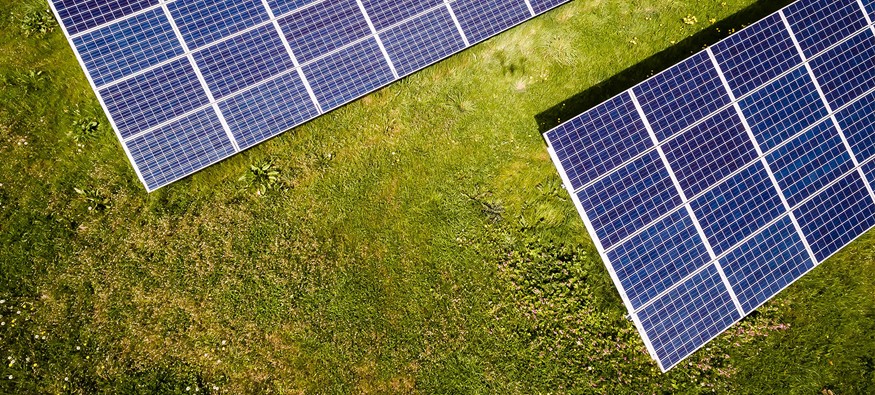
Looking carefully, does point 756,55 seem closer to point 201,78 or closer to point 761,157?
point 761,157

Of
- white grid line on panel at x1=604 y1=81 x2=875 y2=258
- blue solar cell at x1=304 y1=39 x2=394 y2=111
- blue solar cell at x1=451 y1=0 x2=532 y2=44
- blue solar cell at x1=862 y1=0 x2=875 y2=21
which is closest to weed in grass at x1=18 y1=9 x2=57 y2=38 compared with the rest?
blue solar cell at x1=304 y1=39 x2=394 y2=111

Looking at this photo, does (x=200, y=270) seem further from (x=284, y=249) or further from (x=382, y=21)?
(x=382, y=21)

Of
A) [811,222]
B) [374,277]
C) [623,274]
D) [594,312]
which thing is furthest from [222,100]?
[811,222]

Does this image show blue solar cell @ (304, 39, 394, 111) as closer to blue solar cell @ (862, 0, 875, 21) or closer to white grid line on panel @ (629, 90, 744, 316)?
white grid line on panel @ (629, 90, 744, 316)

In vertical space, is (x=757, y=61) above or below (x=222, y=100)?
below

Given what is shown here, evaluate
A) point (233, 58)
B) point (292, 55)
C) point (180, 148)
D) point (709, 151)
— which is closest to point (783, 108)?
point (709, 151)

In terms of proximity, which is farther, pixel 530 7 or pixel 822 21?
pixel 530 7

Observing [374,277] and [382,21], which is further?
[374,277]
